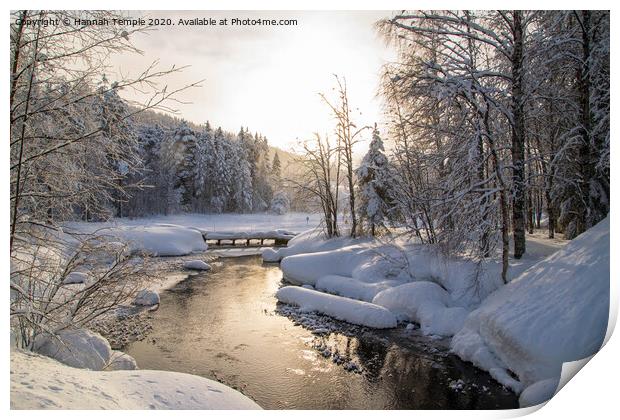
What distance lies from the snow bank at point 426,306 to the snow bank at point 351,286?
552 mm

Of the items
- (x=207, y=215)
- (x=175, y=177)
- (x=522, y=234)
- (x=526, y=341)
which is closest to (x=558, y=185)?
(x=522, y=234)

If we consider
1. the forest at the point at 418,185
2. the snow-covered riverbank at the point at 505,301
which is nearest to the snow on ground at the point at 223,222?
the forest at the point at 418,185

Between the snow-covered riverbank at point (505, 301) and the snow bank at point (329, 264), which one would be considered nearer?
the snow-covered riverbank at point (505, 301)

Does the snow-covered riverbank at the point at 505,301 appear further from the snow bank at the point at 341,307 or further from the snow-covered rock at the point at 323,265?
the snow-covered rock at the point at 323,265

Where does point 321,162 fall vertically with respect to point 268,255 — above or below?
above

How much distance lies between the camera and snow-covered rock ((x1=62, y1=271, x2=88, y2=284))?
3.90m

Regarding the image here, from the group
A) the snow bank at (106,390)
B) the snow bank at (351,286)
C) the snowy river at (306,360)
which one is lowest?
the snowy river at (306,360)

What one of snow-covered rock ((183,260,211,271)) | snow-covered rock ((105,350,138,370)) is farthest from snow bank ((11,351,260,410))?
snow-covered rock ((183,260,211,271))

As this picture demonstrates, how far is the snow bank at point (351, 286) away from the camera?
9.12 meters

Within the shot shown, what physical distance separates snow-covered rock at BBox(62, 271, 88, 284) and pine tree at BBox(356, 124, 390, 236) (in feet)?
40.7

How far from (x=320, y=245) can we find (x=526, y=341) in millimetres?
12132

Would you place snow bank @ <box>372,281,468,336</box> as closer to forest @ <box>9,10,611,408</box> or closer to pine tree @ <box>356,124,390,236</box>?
forest @ <box>9,10,611,408</box>

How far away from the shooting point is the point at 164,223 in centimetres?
974
